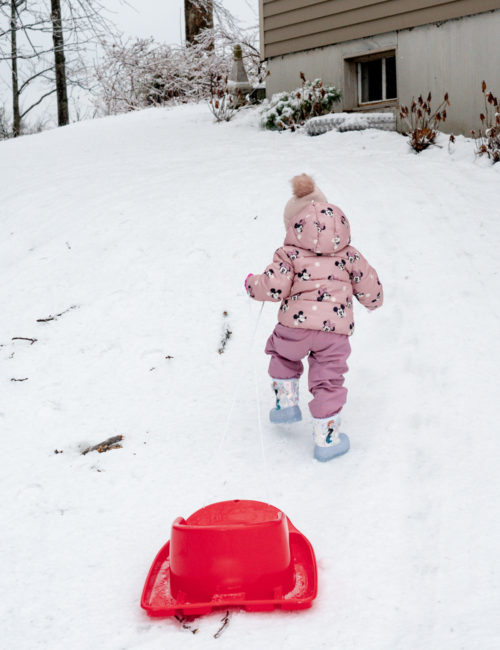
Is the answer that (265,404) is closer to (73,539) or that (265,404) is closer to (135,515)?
(135,515)

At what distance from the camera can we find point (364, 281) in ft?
11.5

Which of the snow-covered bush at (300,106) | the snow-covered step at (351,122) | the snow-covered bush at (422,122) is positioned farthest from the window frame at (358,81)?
the snow-covered bush at (422,122)

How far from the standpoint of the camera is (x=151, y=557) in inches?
107

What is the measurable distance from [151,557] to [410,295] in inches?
118

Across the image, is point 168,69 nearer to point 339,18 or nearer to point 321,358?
point 339,18

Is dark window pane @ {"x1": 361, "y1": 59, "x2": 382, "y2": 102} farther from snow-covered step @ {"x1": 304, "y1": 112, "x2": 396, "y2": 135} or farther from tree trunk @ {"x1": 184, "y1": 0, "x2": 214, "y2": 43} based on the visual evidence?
tree trunk @ {"x1": 184, "y1": 0, "x2": 214, "y2": 43}

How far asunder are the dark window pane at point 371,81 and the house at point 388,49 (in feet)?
0.05

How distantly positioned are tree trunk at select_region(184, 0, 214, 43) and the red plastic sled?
50.8 ft

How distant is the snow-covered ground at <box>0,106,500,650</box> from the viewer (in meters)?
2.39

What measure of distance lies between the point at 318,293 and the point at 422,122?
5939 mm

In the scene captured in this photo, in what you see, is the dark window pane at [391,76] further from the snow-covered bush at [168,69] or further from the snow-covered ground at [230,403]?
the snow-covered bush at [168,69]

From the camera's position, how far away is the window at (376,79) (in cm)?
962

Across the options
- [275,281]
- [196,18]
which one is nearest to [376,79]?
[275,281]

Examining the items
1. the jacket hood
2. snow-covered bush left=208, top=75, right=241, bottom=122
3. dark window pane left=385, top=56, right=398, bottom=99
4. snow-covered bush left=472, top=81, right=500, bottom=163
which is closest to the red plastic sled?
the jacket hood
